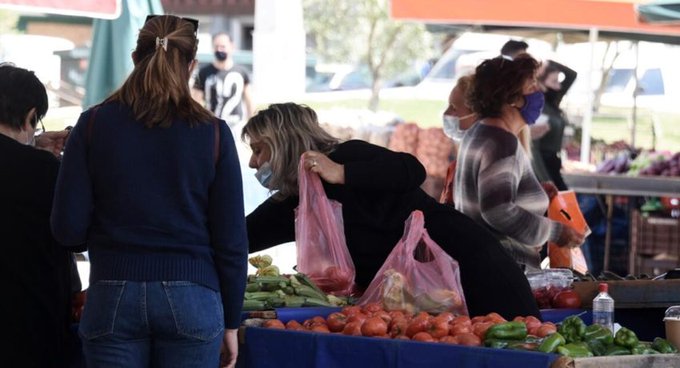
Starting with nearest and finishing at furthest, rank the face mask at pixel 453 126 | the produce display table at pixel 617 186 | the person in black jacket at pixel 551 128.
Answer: the face mask at pixel 453 126
the person in black jacket at pixel 551 128
the produce display table at pixel 617 186

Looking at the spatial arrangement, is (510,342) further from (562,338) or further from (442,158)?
(442,158)

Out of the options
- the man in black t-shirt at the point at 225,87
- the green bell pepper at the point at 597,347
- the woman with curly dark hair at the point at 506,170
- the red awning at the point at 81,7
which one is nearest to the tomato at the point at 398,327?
the green bell pepper at the point at 597,347

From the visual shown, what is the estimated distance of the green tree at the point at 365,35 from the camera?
84.7 ft

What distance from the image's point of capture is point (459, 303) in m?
4.48

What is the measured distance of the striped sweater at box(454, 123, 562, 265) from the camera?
5500 millimetres

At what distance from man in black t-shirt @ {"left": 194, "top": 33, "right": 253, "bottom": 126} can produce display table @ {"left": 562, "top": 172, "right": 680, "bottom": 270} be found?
164 inches

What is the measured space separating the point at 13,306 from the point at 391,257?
1.30 meters

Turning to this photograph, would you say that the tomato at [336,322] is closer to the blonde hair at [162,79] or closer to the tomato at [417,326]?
the tomato at [417,326]

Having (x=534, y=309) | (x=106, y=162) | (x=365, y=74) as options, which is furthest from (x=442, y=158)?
(x=365, y=74)

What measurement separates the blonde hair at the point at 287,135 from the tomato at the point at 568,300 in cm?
108

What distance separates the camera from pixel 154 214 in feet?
11.3

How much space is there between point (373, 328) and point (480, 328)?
333 millimetres

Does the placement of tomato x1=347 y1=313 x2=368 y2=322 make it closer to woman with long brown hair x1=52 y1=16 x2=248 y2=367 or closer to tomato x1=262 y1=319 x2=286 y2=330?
tomato x1=262 y1=319 x2=286 y2=330

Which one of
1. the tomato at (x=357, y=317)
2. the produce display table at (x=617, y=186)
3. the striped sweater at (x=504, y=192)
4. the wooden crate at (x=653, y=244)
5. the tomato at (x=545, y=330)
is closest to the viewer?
the tomato at (x=545, y=330)
